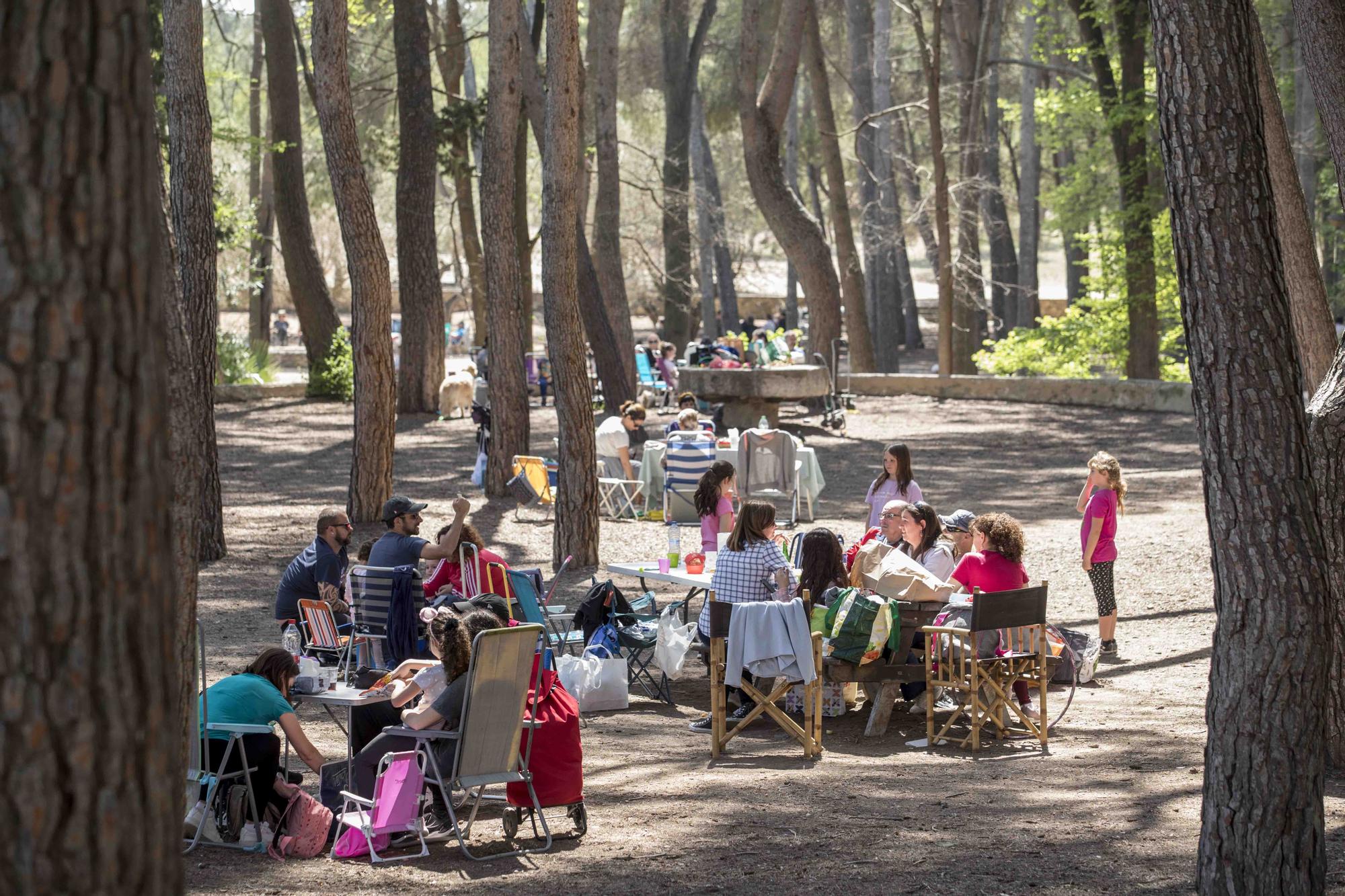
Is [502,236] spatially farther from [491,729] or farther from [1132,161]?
[1132,161]

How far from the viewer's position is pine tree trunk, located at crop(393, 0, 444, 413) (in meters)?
22.5

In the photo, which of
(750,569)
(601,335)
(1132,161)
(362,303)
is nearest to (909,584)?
(750,569)

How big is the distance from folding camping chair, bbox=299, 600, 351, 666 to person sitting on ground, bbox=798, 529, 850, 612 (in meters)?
2.42

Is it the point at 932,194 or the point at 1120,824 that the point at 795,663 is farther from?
the point at 932,194

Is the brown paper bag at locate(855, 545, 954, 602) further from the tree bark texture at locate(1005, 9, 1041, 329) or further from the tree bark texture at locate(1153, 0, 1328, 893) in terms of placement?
the tree bark texture at locate(1005, 9, 1041, 329)

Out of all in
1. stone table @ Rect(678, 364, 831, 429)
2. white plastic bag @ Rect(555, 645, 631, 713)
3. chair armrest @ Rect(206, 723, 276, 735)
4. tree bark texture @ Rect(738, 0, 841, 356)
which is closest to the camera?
chair armrest @ Rect(206, 723, 276, 735)

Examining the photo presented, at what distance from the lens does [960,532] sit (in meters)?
9.26

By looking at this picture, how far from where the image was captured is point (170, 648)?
7.73 ft

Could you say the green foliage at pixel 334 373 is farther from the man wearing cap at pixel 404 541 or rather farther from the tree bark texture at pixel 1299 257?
the tree bark texture at pixel 1299 257

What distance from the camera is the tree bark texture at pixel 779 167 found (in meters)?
23.3

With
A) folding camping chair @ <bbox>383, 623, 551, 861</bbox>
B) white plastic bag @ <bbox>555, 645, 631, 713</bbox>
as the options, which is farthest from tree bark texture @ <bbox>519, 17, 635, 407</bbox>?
folding camping chair @ <bbox>383, 623, 551, 861</bbox>

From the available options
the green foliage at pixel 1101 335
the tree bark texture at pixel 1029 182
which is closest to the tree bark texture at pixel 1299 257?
the green foliage at pixel 1101 335

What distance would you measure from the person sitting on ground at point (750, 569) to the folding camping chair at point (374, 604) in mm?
1610

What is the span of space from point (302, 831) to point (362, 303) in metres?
8.69
